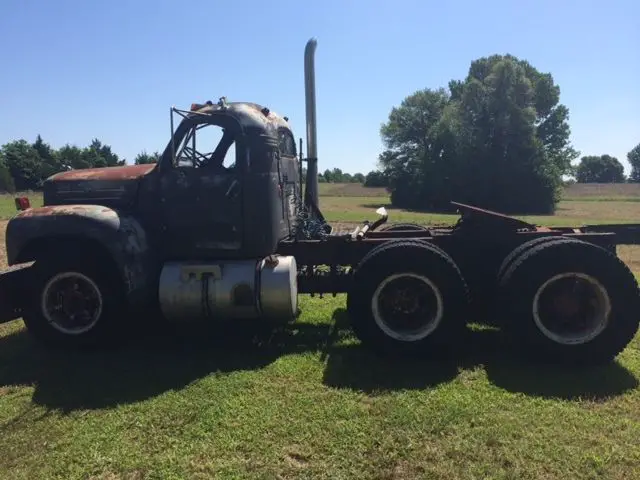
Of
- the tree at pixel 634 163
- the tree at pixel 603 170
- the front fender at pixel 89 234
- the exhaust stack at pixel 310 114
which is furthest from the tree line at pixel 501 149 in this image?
the tree at pixel 634 163

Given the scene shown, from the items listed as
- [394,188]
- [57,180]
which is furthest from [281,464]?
[394,188]

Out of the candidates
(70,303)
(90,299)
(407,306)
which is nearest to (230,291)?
(90,299)

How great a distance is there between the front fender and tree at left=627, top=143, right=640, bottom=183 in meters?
144

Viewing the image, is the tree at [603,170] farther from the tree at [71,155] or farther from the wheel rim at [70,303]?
the wheel rim at [70,303]

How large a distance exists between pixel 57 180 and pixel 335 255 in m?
3.40

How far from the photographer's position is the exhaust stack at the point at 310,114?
7.32 metres

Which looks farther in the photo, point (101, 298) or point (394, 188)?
point (394, 188)

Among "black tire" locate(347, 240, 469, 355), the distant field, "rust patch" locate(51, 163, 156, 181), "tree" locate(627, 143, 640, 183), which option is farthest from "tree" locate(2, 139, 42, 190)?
"tree" locate(627, 143, 640, 183)

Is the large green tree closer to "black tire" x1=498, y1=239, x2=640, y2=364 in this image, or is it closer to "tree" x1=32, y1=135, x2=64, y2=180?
"black tire" x1=498, y1=239, x2=640, y2=364

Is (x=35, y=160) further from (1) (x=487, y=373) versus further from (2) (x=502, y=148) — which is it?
(1) (x=487, y=373)

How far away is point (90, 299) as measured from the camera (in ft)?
18.9

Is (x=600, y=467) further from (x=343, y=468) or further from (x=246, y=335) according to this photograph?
(x=246, y=335)

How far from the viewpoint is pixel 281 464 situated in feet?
11.5

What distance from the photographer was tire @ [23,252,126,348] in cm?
562
